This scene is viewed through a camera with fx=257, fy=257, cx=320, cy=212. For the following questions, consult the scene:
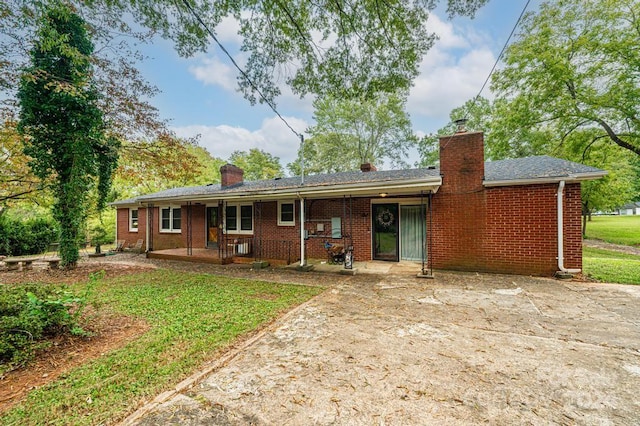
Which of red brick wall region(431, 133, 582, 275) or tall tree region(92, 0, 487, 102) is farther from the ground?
tall tree region(92, 0, 487, 102)

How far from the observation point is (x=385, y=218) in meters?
9.30

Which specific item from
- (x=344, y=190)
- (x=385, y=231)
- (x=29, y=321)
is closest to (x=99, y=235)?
(x=29, y=321)

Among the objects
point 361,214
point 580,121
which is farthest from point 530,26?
point 361,214

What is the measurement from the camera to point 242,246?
1052 cm

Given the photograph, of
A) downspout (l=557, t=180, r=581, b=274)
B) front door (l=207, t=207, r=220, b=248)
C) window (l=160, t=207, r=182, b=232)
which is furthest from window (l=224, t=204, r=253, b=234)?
downspout (l=557, t=180, r=581, b=274)

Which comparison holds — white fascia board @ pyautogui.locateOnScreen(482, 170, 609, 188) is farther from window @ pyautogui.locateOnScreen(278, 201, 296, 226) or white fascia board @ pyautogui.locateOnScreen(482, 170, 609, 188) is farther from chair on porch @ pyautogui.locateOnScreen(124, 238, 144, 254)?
chair on porch @ pyautogui.locateOnScreen(124, 238, 144, 254)

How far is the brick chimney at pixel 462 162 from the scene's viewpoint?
768cm

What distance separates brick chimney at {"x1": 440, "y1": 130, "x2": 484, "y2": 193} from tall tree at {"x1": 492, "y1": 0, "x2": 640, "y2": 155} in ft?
25.7

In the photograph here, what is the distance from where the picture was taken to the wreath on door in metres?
9.23

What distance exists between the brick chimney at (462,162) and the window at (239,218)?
7714 mm

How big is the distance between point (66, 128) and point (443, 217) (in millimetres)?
12732

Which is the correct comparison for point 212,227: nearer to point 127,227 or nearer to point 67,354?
point 127,227

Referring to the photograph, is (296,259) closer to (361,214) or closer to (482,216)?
(361,214)

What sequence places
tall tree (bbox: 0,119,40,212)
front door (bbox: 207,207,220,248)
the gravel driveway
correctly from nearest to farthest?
the gravel driveway
tall tree (bbox: 0,119,40,212)
front door (bbox: 207,207,220,248)
